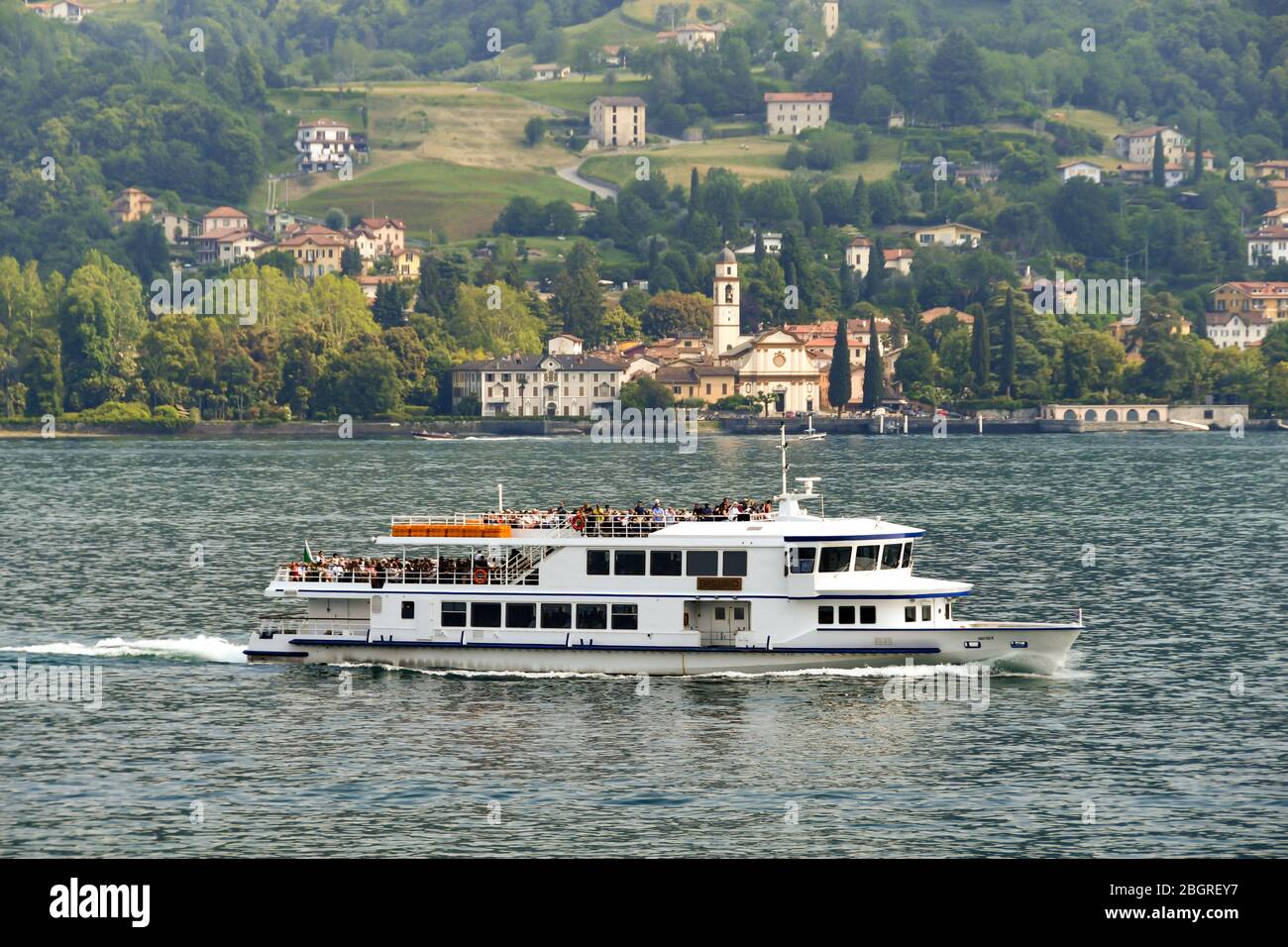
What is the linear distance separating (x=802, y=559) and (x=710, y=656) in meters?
→ 3.48

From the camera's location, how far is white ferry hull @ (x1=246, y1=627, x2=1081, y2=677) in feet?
185

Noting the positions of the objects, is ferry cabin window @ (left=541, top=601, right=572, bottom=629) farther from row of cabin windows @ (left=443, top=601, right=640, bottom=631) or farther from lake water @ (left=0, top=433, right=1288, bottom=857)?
lake water @ (left=0, top=433, right=1288, bottom=857)

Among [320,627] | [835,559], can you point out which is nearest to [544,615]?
[320,627]

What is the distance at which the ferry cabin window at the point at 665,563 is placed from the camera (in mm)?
57094

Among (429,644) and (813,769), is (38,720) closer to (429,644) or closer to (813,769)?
(429,644)

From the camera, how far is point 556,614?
5775 cm

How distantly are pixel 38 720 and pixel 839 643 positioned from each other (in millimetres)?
20088

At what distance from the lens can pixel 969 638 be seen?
185ft

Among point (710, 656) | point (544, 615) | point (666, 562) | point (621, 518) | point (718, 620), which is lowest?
point (710, 656)

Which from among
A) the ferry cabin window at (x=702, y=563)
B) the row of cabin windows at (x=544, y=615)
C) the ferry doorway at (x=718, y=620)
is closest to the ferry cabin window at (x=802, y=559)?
the ferry doorway at (x=718, y=620)

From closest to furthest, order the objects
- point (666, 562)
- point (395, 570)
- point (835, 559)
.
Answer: point (835, 559)
point (666, 562)
point (395, 570)

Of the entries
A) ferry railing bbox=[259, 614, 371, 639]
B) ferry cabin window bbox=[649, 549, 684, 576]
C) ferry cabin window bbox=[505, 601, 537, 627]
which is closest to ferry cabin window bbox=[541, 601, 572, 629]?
ferry cabin window bbox=[505, 601, 537, 627]

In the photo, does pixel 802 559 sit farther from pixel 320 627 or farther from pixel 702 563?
pixel 320 627

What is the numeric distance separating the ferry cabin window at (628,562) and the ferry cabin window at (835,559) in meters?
4.72
